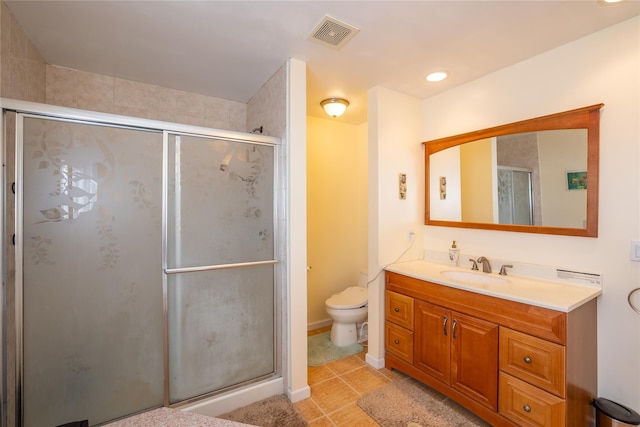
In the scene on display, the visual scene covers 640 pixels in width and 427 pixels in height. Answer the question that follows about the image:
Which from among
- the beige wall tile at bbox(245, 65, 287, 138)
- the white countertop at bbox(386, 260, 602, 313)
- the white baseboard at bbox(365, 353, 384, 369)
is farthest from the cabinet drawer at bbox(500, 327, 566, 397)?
the beige wall tile at bbox(245, 65, 287, 138)

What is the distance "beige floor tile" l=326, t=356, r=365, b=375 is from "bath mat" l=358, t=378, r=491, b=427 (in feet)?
1.18

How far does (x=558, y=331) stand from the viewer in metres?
1.48

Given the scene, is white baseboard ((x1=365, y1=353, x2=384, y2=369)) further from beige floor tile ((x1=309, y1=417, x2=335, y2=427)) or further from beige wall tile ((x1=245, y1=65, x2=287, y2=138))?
beige wall tile ((x1=245, y1=65, x2=287, y2=138))

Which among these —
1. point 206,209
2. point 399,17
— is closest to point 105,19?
point 206,209

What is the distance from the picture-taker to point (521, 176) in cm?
216

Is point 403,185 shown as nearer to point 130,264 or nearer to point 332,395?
point 332,395

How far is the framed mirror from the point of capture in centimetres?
181

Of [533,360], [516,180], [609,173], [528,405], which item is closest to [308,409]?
[528,405]

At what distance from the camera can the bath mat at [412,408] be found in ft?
6.06

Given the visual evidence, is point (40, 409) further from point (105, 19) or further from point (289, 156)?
point (105, 19)

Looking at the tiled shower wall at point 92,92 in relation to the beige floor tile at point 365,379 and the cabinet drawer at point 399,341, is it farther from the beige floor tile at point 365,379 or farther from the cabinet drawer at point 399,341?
the beige floor tile at point 365,379

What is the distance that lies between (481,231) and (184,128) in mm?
2414

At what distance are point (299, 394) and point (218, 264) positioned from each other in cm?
114

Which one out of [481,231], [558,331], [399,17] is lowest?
[558,331]
